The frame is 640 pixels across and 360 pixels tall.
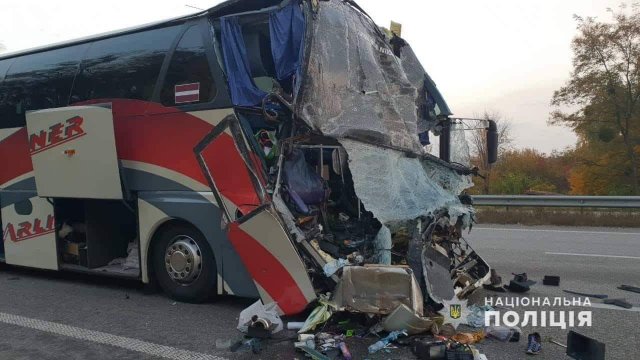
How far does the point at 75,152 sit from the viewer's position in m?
5.44

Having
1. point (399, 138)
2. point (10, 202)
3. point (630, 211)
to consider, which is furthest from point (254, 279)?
point (630, 211)

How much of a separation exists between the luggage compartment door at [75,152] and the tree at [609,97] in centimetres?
2117

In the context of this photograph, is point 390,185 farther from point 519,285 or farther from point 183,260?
point 183,260

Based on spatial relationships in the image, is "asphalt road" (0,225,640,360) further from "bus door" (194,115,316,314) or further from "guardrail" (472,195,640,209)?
"guardrail" (472,195,640,209)

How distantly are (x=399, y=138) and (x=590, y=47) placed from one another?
771 inches

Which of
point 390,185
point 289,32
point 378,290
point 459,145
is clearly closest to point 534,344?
point 378,290

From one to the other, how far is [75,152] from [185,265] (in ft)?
5.90

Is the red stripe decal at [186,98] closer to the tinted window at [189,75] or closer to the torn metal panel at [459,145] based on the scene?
the tinted window at [189,75]

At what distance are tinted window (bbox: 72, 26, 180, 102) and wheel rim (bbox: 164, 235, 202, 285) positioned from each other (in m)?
1.58

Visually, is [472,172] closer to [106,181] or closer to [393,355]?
A: [393,355]

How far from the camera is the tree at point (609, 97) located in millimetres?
20547

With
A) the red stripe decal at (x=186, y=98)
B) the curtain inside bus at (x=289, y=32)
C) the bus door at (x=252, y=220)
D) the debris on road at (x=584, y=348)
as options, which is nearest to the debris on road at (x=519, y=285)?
the debris on road at (x=584, y=348)

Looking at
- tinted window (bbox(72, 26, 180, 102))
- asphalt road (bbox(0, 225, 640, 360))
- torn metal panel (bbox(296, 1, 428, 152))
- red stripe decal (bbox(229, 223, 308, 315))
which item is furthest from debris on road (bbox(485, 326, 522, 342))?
tinted window (bbox(72, 26, 180, 102))

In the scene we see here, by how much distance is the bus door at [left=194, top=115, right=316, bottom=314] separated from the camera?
4.18 meters
